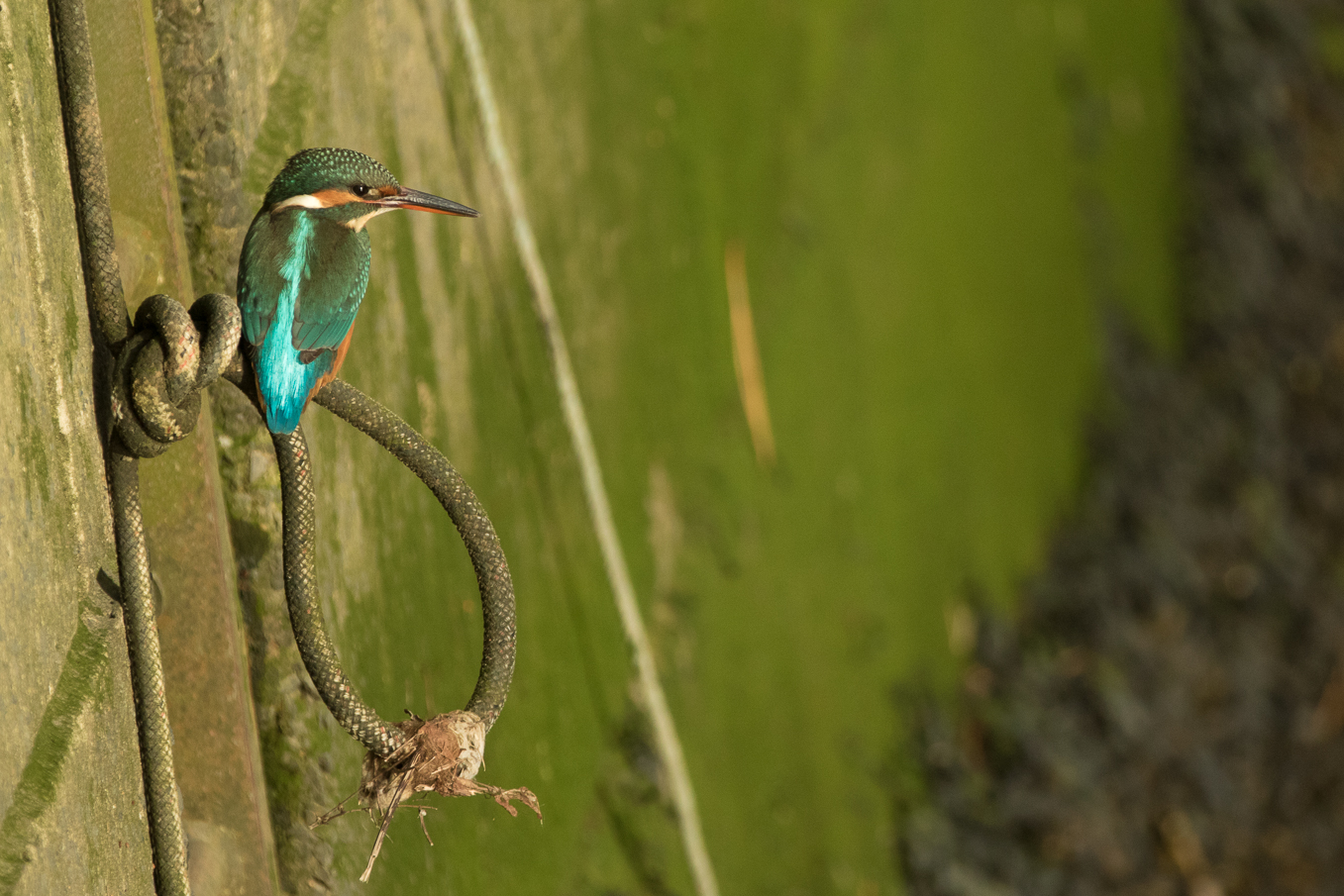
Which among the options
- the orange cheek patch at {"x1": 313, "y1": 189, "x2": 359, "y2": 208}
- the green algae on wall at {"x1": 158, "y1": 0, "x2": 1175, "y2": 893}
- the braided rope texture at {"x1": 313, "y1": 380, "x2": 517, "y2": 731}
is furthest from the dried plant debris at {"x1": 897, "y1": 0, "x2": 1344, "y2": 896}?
the orange cheek patch at {"x1": 313, "y1": 189, "x2": 359, "y2": 208}

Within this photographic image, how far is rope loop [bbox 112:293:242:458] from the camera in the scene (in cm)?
70

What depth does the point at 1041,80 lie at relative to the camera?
128 inches

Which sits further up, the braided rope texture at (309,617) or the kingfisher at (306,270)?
the kingfisher at (306,270)

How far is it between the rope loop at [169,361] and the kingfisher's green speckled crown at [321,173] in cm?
9

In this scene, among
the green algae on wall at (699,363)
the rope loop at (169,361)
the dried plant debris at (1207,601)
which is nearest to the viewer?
the rope loop at (169,361)

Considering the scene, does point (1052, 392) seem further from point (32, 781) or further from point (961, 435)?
point (32, 781)

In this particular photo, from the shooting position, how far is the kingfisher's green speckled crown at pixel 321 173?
0.77 meters

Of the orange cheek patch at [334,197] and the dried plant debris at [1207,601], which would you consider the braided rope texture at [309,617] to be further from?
the dried plant debris at [1207,601]

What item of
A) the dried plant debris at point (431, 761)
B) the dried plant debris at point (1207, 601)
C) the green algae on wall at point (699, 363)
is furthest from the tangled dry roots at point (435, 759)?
the dried plant debris at point (1207, 601)

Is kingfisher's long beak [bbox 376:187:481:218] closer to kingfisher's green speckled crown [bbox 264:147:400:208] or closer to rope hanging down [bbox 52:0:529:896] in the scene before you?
kingfisher's green speckled crown [bbox 264:147:400:208]

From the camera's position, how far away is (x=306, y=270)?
0.76 metres

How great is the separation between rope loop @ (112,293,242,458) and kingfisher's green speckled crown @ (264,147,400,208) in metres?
0.09

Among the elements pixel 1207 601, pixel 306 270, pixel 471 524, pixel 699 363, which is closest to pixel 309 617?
pixel 471 524

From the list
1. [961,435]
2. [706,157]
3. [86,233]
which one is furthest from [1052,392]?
[86,233]
